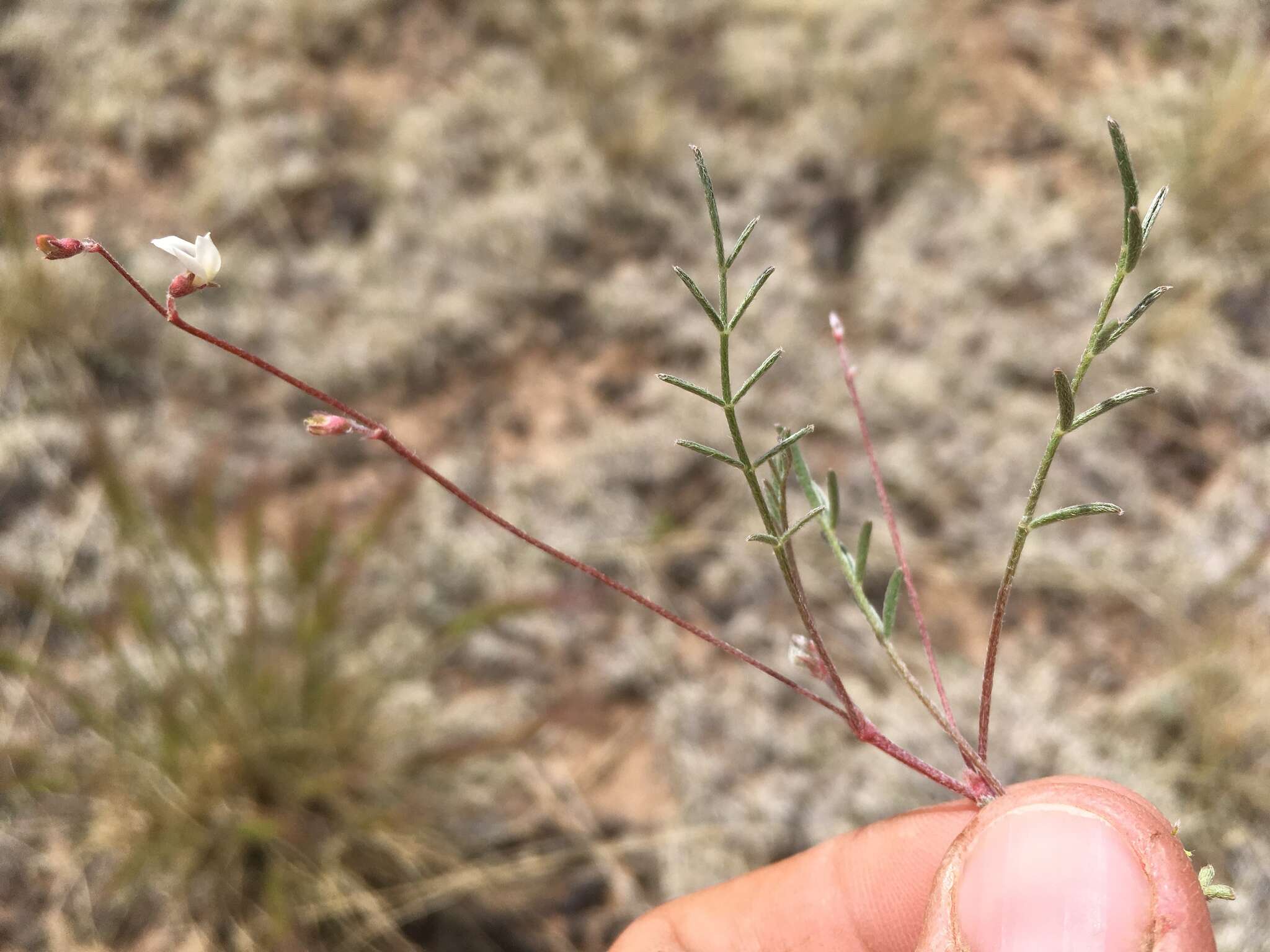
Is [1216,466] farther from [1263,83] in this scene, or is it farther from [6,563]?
[6,563]

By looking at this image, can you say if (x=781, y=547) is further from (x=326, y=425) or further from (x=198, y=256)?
(x=198, y=256)

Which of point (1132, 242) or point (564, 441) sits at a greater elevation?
point (1132, 242)

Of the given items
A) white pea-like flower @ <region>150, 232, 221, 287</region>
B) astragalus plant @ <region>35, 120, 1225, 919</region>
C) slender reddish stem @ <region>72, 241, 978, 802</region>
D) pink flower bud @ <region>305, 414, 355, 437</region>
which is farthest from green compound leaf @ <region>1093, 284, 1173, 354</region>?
white pea-like flower @ <region>150, 232, 221, 287</region>

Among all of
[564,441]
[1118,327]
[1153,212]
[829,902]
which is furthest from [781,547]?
[564,441]

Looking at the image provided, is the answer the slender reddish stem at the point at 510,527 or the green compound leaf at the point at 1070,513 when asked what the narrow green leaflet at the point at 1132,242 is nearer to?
the green compound leaf at the point at 1070,513

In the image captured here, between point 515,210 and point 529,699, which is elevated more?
point 515,210

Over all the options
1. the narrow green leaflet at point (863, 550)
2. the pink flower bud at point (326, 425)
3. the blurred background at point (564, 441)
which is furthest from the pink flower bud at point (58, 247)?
the blurred background at point (564, 441)

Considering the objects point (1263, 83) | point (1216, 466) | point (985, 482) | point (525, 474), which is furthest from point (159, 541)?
point (1263, 83)
